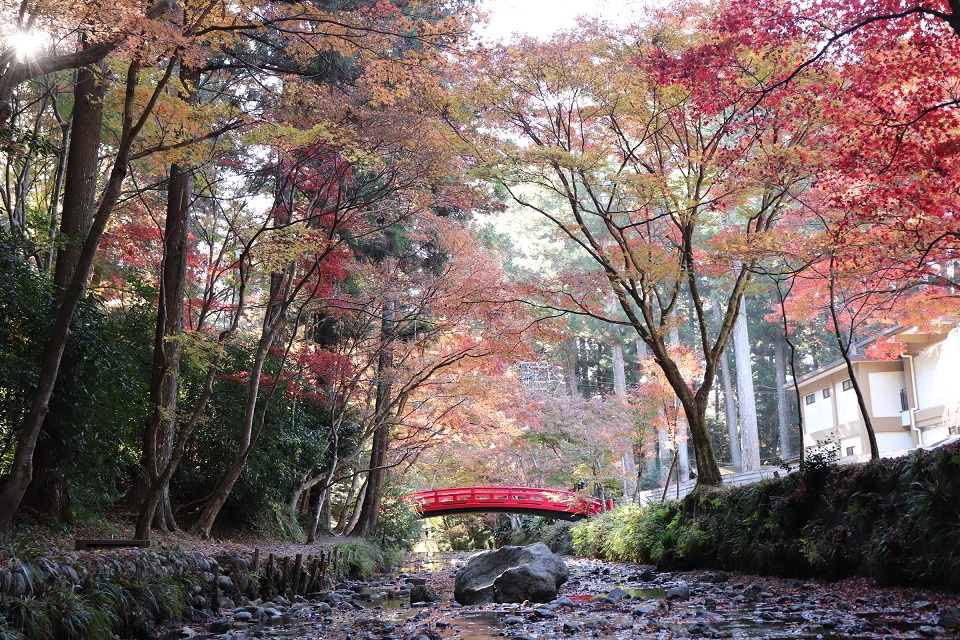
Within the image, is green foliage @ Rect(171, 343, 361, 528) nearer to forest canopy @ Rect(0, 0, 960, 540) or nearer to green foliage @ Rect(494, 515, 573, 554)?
forest canopy @ Rect(0, 0, 960, 540)

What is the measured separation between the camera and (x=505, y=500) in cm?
2014

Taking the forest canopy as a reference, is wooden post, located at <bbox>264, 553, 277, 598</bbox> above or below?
below

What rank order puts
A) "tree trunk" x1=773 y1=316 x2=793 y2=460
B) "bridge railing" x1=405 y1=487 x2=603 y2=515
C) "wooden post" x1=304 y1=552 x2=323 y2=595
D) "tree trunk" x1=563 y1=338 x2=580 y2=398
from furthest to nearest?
1. "tree trunk" x1=563 y1=338 x2=580 y2=398
2. "tree trunk" x1=773 y1=316 x2=793 y2=460
3. "bridge railing" x1=405 y1=487 x2=603 y2=515
4. "wooden post" x1=304 y1=552 x2=323 y2=595

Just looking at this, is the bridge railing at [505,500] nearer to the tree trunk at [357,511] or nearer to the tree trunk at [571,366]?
the tree trunk at [357,511]

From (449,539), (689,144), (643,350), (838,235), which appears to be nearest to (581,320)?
(643,350)

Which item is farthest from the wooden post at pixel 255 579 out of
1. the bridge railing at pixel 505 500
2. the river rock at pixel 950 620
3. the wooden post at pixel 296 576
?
the bridge railing at pixel 505 500

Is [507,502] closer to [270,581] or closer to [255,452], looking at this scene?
[255,452]

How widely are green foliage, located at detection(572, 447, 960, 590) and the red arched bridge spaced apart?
7.33 m

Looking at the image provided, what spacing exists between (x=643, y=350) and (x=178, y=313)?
2219cm

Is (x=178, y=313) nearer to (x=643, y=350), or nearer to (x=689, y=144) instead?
(x=689, y=144)

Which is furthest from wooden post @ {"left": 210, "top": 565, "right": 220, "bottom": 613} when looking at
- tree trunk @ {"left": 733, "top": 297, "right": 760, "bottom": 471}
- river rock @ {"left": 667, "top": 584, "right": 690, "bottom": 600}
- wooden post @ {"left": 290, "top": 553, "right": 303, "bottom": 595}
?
tree trunk @ {"left": 733, "top": 297, "right": 760, "bottom": 471}

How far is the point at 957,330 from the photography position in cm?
1411

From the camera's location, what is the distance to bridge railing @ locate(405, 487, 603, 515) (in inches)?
784

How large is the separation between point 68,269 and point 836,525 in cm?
933
